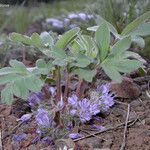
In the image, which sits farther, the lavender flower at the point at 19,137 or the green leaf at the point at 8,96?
the lavender flower at the point at 19,137

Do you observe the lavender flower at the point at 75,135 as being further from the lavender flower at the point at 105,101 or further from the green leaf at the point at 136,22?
the green leaf at the point at 136,22

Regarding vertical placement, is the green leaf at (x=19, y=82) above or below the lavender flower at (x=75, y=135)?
above

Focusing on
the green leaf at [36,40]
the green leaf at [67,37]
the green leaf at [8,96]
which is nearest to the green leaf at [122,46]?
the green leaf at [67,37]

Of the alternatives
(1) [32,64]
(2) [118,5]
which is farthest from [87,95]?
(2) [118,5]

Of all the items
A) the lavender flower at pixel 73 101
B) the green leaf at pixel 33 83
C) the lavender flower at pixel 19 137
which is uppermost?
the green leaf at pixel 33 83

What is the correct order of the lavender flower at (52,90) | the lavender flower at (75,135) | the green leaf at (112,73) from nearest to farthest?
the green leaf at (112,73) → the lavender flower at (75,135) → the lavender flower at (52,90)

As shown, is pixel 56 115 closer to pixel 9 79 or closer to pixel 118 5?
pixel 9 79

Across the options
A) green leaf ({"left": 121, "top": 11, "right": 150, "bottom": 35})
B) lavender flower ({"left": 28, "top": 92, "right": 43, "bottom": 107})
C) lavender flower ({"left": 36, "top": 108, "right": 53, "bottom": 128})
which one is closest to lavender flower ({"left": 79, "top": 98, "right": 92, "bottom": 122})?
lavender flower ({"left": 36, "top": 108, "right": 53, "bottom": 128})

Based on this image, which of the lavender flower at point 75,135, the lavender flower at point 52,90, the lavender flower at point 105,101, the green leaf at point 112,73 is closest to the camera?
the green leaf at point 112,73
